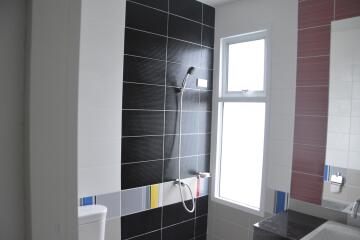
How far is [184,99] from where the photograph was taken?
2406 millimetres

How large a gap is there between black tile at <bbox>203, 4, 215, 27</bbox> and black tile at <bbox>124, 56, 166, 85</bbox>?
754mm

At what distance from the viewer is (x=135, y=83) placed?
2031 millimetres

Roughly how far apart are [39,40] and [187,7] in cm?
226

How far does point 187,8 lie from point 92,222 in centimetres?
201

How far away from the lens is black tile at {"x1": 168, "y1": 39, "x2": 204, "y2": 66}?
229cm

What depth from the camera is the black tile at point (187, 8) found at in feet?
7.55

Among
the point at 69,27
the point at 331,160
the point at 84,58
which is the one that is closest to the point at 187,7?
the point at 84,58

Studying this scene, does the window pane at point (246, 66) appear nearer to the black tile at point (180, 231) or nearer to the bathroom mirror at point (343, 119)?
the bathroom mirror at point (343, 119)

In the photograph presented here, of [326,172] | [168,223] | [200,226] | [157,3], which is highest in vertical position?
[157,3]

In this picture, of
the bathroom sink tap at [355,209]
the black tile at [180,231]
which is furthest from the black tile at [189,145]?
the bathroom sink tap at [355,209]

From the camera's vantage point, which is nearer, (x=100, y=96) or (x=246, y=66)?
(x=100, y=96)

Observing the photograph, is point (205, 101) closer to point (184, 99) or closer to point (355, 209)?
point (184, 99)

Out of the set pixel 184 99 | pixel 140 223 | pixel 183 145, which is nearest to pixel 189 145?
pixel 183 145

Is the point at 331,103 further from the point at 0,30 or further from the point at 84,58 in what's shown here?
the point at 0,30
